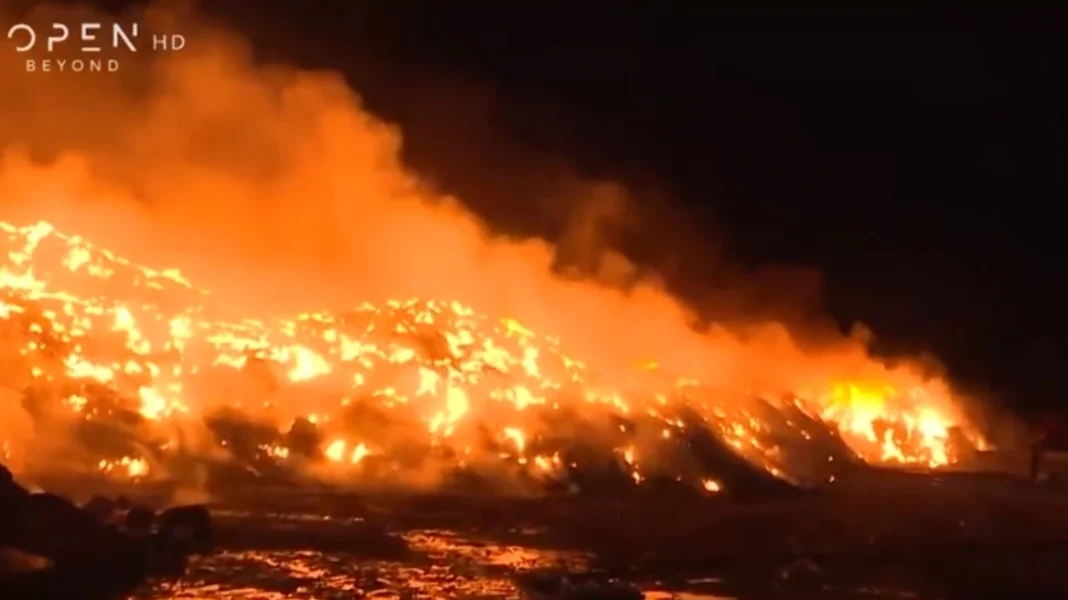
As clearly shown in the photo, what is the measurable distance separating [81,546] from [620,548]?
13.8m

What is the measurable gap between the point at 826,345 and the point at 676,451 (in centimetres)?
2863

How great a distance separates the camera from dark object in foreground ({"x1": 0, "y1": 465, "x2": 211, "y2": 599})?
88.1 feet

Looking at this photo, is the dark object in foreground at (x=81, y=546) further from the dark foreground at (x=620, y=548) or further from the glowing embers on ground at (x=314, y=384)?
the glowing embers on ground at (x=314, y=384)

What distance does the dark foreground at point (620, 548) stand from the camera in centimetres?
2920

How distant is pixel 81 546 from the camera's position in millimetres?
29141

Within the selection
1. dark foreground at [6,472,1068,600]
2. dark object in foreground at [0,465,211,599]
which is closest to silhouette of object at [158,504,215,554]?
dark object in foreground at [0,465,211,599]

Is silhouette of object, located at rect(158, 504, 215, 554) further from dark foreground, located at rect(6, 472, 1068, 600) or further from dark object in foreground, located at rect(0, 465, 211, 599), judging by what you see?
dark foreground, located at rect(6, 472, 1068, 600)

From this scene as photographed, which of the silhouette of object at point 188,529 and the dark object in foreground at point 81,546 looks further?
the silhouette of object at point 188,529

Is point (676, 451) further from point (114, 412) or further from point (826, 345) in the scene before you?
point (826, 345)

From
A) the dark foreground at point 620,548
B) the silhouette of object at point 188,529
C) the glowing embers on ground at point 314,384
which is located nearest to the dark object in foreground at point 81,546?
the silhouette of object at point 188,529

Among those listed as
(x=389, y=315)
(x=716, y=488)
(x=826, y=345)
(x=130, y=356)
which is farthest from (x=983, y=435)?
(x=130, y=356)

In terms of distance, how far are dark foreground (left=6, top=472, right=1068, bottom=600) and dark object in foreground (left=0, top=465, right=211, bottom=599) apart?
27.7 inches

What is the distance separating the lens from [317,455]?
47.6 metres

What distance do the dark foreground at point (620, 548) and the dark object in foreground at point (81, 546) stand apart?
70 centimetres
